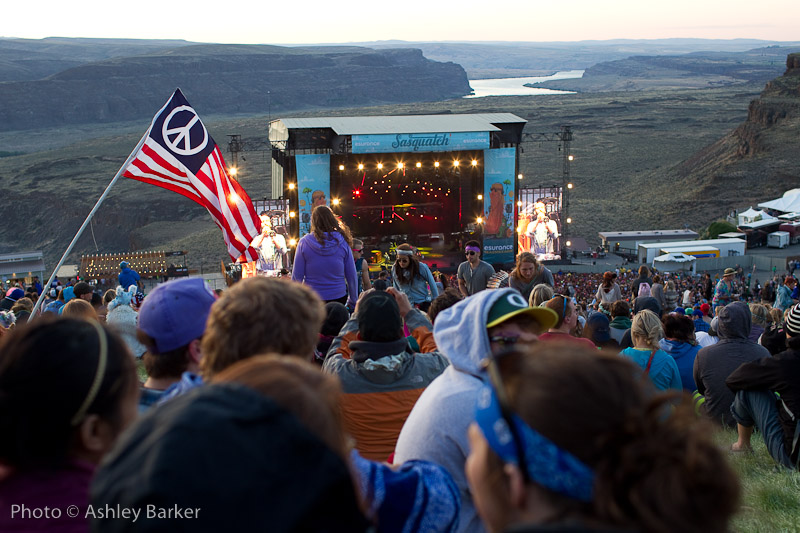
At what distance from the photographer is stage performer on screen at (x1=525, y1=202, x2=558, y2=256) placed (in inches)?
1027

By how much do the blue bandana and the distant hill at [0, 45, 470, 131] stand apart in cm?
12577

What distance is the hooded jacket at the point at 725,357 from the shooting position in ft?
17.8

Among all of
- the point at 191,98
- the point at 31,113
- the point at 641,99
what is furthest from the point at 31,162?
the point at 641,99

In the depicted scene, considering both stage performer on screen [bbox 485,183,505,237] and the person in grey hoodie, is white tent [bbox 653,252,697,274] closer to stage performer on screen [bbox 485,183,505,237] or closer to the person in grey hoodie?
stage performer on screen [bbox 485,183,505,237]

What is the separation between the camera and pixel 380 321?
11.9 feet

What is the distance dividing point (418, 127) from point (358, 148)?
266cm

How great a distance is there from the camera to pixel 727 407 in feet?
18.2

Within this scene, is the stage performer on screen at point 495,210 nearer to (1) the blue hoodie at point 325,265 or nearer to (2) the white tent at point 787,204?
(1) the blue hoodie at point 325,265

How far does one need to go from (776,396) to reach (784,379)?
318 mm

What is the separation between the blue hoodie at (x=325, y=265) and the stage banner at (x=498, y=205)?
19492mm

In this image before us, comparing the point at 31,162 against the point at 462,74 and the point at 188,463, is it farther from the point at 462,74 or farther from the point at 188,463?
the point at 462,74

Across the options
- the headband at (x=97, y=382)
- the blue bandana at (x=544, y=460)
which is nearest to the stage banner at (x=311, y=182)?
the headband at (x=97, y=382)

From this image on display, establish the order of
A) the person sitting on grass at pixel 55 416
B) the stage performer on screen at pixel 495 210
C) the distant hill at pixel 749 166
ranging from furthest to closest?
the distant hill at pixel 749 166 → the stage performer on screen at pixel 495 210 → the person sitting on grass at pixel 55 416

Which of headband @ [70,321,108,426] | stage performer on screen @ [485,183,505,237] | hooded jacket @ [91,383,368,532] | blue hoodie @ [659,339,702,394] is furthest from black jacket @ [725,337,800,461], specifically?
stage performer on screen @ [485,183,505,237]
